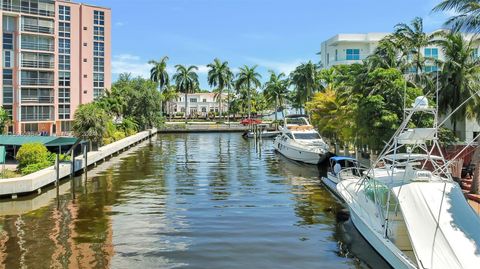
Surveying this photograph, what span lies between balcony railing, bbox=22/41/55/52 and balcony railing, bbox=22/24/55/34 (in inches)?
69.5

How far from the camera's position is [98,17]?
85.9 metres

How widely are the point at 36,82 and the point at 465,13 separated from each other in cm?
6262

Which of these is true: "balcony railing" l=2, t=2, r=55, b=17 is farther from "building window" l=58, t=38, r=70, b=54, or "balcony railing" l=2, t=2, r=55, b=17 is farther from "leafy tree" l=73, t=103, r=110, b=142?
"leafy tree" l=73, t=103, r=110, b=142

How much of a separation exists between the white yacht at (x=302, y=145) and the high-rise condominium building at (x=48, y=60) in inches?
1456

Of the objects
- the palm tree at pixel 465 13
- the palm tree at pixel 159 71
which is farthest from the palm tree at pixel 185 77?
the palm tree at pixel 465 13

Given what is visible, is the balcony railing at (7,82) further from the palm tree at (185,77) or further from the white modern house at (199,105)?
the white modern house at (199,105)

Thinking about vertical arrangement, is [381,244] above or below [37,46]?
below

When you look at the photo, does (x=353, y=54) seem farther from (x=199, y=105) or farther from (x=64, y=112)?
(x=199, y=105)

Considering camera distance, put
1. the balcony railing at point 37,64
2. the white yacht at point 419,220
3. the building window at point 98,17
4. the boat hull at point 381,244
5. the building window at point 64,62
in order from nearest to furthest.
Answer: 1. the white yacht at point 419,220
2. the boat hull at point 381,244
3. the balcony railing at point 37,64
4. the building window at point 64,62
5. the building window at point 98,17

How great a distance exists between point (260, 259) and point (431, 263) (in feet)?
19.3

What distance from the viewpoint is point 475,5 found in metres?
22.2

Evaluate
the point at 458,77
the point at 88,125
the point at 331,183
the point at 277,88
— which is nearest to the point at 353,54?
the point at 277,88

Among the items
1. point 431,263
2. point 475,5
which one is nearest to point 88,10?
point 475,5

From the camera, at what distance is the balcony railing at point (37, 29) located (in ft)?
230
